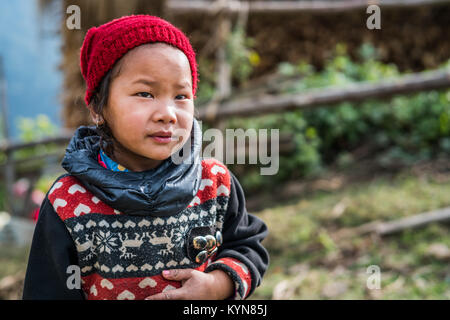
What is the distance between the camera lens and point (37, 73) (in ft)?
31.8

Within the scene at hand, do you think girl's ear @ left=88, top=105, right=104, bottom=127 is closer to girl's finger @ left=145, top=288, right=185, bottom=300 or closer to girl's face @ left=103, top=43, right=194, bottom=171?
girl's face @ left=103, top=43, right=194, bottom=171

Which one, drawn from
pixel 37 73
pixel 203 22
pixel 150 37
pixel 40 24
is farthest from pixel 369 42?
pixel 37 73

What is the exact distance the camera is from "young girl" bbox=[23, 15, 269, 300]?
1175mm

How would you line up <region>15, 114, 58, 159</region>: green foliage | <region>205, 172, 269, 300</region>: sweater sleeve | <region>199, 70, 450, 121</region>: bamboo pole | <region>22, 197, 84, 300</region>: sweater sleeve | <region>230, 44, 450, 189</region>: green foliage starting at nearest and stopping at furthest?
1. <region>22, 197, 84, 300</region>: sweater sleeve
2. <region>205, 172, 269, 300</region>: sweater sleeve
3. <region>199, 70, 450, 121</region>: bamboo pole
4. <region>230, 44, 450, 189</region>: green foliage
5. <region>15, 114, 58, 159</region>: green foliage

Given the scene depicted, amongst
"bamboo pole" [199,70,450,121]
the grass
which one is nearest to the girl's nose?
the grass

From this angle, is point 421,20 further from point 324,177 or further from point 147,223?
point 147,223

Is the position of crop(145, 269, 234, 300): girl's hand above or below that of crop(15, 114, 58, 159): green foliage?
below

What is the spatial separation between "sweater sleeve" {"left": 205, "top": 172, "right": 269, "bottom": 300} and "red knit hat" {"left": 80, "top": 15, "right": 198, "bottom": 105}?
511 millimetres

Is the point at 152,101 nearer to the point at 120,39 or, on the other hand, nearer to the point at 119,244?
the point at 120,39

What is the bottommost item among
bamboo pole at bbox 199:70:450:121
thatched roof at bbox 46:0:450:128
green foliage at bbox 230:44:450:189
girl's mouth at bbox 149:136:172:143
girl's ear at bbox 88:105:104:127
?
girl's mouth at bbox 149:136:172:143

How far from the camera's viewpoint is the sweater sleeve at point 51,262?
1.16 meters

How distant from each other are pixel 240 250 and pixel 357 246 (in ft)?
5.94

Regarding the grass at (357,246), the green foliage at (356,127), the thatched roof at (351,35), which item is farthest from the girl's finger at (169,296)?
the thatched roof at (351,35)
